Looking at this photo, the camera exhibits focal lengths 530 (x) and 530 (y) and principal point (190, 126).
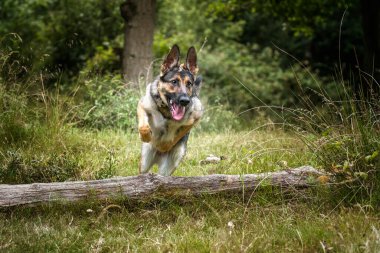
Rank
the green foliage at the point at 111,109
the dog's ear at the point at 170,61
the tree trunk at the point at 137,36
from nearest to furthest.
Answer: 1. the dog's ear at the point at 170,61
2. the green foliage at the point at 111,109
3. the tree trunk at the point at 137,36

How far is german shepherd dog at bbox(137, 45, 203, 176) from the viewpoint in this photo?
20.5 feet

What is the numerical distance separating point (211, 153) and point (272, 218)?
11.0ft

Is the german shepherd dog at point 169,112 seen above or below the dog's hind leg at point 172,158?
above

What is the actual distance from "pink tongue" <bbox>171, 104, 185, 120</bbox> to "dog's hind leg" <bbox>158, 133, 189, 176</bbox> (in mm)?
633

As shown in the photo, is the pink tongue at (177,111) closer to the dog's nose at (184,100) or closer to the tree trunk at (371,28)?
the dog's nose at (184,100)

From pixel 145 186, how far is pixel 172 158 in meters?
1.42

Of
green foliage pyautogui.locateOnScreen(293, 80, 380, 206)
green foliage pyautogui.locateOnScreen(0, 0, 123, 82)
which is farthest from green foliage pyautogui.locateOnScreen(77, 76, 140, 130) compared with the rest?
green foliage pyautogui.locateOnScreen(0, 0, 123, 82)

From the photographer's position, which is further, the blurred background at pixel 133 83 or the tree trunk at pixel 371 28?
the tree trunk at pixel 371 28

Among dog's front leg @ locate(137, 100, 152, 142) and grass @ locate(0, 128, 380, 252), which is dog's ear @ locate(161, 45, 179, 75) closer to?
dog's front leg @ locate(137, 100, 152, 142)

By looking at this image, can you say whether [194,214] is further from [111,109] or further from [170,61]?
[111,109]

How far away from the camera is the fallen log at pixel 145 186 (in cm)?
511

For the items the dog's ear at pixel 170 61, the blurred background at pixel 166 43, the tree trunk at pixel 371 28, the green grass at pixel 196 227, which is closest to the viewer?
the green grass at pixel 196 227

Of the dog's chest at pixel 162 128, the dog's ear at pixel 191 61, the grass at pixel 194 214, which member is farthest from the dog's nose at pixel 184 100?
the grass at pixel 194 214

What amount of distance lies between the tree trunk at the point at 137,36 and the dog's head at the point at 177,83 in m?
5.00
